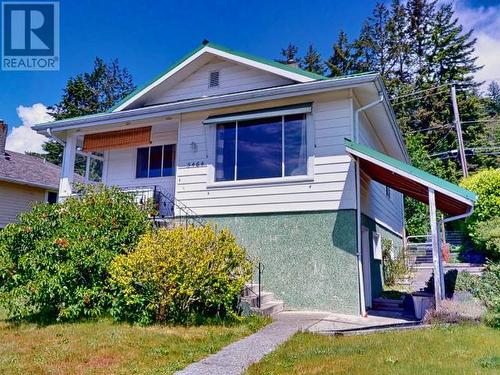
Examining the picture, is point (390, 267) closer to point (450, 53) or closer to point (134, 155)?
point (134, 155)

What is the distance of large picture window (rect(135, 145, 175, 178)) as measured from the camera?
504 inches

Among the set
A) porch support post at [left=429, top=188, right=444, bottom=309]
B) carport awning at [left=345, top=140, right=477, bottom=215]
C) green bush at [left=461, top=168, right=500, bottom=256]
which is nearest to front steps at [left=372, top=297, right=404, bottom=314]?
porch support post at [left=429, top=188, right=444, bottom=309]

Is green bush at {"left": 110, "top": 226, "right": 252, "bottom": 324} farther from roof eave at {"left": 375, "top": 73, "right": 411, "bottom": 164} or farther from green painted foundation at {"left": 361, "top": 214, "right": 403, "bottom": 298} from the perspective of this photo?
roof eave at {"left": 375, "top": 73, "right": 411, "bottom": 164}

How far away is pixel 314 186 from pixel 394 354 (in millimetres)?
4939

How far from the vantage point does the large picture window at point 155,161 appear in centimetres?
1281

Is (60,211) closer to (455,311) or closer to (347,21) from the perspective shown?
(455,311)

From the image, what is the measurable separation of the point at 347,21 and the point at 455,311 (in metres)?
37.2

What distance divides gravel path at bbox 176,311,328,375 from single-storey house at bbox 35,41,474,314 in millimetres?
1545

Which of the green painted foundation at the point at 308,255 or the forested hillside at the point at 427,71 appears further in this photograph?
the forested hillside at the point at 427,71

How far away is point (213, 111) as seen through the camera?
11.0 meters

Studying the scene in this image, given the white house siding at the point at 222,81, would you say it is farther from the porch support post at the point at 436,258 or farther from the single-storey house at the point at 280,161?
the porch support post at the point at 436,258

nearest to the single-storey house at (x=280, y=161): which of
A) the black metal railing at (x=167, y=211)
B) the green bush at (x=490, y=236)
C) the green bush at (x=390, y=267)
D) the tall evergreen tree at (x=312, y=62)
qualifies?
the black metal railing at (x=167, y=211)

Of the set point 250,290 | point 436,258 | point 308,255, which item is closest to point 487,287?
point 436,258

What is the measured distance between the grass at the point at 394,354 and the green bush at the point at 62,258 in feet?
13.4
